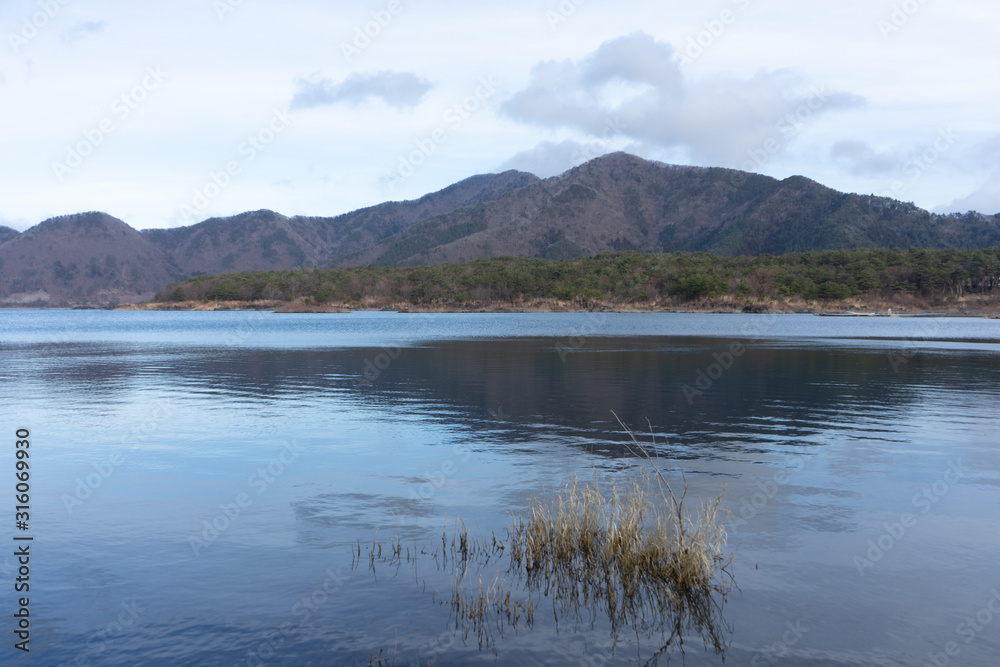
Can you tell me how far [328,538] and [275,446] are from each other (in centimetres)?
1018

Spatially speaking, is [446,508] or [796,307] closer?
[446,508]

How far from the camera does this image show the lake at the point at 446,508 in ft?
33.5

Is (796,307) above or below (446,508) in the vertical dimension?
above

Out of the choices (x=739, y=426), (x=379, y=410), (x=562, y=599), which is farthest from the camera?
(x=379, y=410)

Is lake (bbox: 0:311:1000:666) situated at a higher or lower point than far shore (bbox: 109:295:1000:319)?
lower

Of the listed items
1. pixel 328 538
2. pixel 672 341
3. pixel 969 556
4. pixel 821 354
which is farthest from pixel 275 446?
pixel 672 341

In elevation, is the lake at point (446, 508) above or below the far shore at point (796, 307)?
below

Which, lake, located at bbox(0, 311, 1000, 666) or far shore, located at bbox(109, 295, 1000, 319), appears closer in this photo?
lake, located at bbox(0, 311, 1000, 666)

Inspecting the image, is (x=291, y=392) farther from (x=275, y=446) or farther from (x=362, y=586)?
(x=362, y=586)

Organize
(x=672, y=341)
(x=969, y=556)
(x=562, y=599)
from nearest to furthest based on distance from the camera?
(x=562, y=599) → (x=969, y=556) → (x=672, y=341)

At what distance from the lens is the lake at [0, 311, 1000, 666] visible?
1021cm

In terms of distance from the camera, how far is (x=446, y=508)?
647 inches

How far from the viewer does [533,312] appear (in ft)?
625

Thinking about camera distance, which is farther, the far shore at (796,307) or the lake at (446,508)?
the far shore at (796,307)
